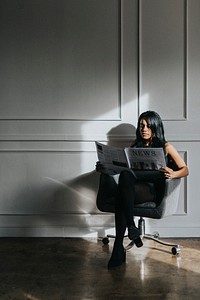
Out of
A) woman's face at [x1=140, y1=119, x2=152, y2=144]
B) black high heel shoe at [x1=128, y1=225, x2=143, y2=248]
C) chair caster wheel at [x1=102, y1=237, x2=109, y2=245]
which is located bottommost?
chair caster wheel at [x1=102, y1=237, x2=109, y2=245]

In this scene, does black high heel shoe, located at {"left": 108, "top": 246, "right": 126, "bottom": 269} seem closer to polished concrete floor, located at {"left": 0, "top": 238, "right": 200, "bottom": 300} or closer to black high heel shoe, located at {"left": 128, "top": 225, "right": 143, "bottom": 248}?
polished concrete floor, located at {"left": 0, "top": 238, "right": 200, "bottom": 300}

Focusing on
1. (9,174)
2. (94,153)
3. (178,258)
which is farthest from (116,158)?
(9,174)

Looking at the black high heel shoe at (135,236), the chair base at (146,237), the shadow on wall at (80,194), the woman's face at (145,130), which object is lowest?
the chair base at (146,237)

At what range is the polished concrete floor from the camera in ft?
7.19

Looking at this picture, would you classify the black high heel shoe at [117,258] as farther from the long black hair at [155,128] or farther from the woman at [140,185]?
the long black hair at [155,128]

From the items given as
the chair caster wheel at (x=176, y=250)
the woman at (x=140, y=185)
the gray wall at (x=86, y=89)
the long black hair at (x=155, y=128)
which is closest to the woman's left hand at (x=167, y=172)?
the woman at (x=140, y=185)

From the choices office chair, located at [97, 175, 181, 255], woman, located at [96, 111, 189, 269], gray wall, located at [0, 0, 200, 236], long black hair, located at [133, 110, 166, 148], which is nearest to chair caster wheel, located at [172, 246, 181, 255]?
office chair, located at [97, 175, 181, 255]

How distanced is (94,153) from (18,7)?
1344 millimetres

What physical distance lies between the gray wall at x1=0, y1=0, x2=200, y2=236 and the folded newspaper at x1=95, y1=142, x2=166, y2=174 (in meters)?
0.46

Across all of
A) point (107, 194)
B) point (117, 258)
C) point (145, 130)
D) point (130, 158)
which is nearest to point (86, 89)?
point (145, 130)

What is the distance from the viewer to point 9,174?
3.43m

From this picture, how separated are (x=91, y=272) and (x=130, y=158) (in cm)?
82

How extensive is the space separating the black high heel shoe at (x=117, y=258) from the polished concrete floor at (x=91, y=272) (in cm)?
3

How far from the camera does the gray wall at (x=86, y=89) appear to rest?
3363 millimetres
